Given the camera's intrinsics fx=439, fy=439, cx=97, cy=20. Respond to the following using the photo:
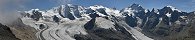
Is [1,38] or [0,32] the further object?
[0,32]

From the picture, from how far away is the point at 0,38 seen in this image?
329 feet

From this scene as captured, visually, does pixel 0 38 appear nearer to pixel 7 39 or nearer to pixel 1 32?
pixel 7 39

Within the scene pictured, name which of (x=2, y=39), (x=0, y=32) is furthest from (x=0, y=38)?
(x=0, y=32)

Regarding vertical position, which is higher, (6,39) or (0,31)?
(0,31)

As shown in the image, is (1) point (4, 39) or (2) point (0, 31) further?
(2) point (0, 31)

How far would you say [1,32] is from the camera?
4594 inches

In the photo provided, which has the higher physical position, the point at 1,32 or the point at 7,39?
the point at 1,32

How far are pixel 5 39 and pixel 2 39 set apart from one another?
106cm

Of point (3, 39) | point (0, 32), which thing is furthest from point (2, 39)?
point (0, 32)

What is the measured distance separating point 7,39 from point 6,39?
52 centimetres

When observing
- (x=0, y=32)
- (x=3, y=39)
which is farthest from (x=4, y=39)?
(x=0, y=32)

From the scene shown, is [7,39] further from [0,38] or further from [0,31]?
[0,31]

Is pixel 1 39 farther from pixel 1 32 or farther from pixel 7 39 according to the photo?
pixel 1 32

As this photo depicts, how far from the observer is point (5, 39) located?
101 m
